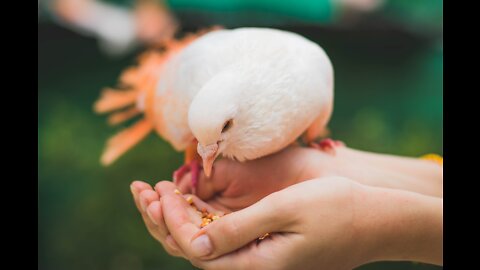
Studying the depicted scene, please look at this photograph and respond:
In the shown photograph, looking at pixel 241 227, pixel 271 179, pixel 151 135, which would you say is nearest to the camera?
pixel 241 227

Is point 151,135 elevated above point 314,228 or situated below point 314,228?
above

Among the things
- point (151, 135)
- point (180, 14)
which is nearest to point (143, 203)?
point (151, 135)

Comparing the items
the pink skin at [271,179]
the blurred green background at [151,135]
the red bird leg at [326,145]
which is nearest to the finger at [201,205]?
the pink skin at [271,179]

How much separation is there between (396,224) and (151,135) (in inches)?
27.0

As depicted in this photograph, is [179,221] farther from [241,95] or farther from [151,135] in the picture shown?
[151,135]

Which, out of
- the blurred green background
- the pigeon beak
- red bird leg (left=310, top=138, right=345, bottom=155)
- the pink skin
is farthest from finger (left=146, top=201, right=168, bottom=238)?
red bird leg (left=310, top=138, right=345, bottom=155)

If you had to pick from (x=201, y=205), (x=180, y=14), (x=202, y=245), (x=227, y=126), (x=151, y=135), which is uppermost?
(x=180, y=14)

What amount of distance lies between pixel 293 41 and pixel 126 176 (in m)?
0.53

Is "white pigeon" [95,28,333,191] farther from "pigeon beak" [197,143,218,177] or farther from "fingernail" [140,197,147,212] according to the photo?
"fingernail" [140,197,147,212]

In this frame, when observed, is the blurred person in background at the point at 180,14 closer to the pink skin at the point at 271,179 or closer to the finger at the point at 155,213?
the pink skin at the point at 271,179

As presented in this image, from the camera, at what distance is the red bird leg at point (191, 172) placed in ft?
3.17

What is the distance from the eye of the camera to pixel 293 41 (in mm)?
1052

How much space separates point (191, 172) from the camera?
0.99m
